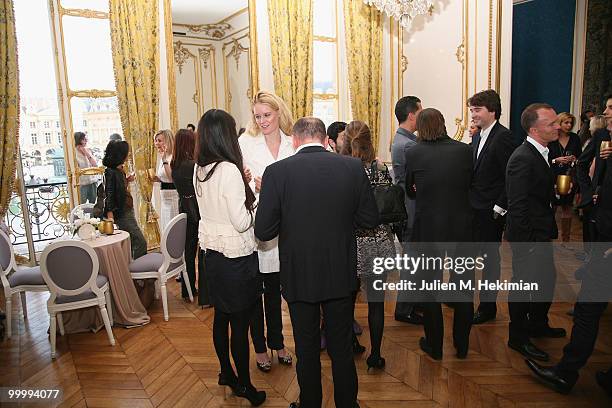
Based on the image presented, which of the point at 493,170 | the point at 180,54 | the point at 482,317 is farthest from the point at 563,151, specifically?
the point at 180,54

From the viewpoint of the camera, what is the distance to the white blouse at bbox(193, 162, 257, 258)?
Answer: 2170mm

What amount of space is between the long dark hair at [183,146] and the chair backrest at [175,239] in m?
0.48

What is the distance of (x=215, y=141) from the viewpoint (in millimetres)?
2203

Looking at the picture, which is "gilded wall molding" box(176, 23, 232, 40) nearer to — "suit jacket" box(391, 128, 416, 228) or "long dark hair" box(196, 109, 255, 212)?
"suit jacket" box(391, 128, 416, 228)

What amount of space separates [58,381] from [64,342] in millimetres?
602

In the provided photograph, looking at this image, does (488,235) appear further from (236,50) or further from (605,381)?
(236,50)

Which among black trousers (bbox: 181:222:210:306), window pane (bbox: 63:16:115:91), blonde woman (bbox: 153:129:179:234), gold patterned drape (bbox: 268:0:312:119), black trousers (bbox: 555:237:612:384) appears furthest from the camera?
gold patterned drape (bbox: 268:0:312:119)

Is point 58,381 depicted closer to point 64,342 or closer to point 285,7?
point 64,342

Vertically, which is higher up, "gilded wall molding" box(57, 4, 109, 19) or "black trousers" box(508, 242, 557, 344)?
"gilded wall molding" box(57, 4, 109, 19)

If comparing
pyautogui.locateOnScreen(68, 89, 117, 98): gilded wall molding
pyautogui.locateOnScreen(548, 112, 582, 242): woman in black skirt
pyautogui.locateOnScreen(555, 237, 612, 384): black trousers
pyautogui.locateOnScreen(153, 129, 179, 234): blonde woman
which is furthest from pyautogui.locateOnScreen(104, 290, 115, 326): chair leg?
pyautogui.locateOnScreen(548, 112, 582, 242): woman in black skirt

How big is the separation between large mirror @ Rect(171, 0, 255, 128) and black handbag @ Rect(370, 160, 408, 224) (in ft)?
13.3

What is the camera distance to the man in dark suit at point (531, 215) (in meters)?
2.71

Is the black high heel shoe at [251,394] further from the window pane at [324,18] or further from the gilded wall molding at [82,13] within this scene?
the window pane at [324,18]

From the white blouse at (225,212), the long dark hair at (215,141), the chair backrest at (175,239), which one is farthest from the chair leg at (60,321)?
the long dark hair at (215,141)
